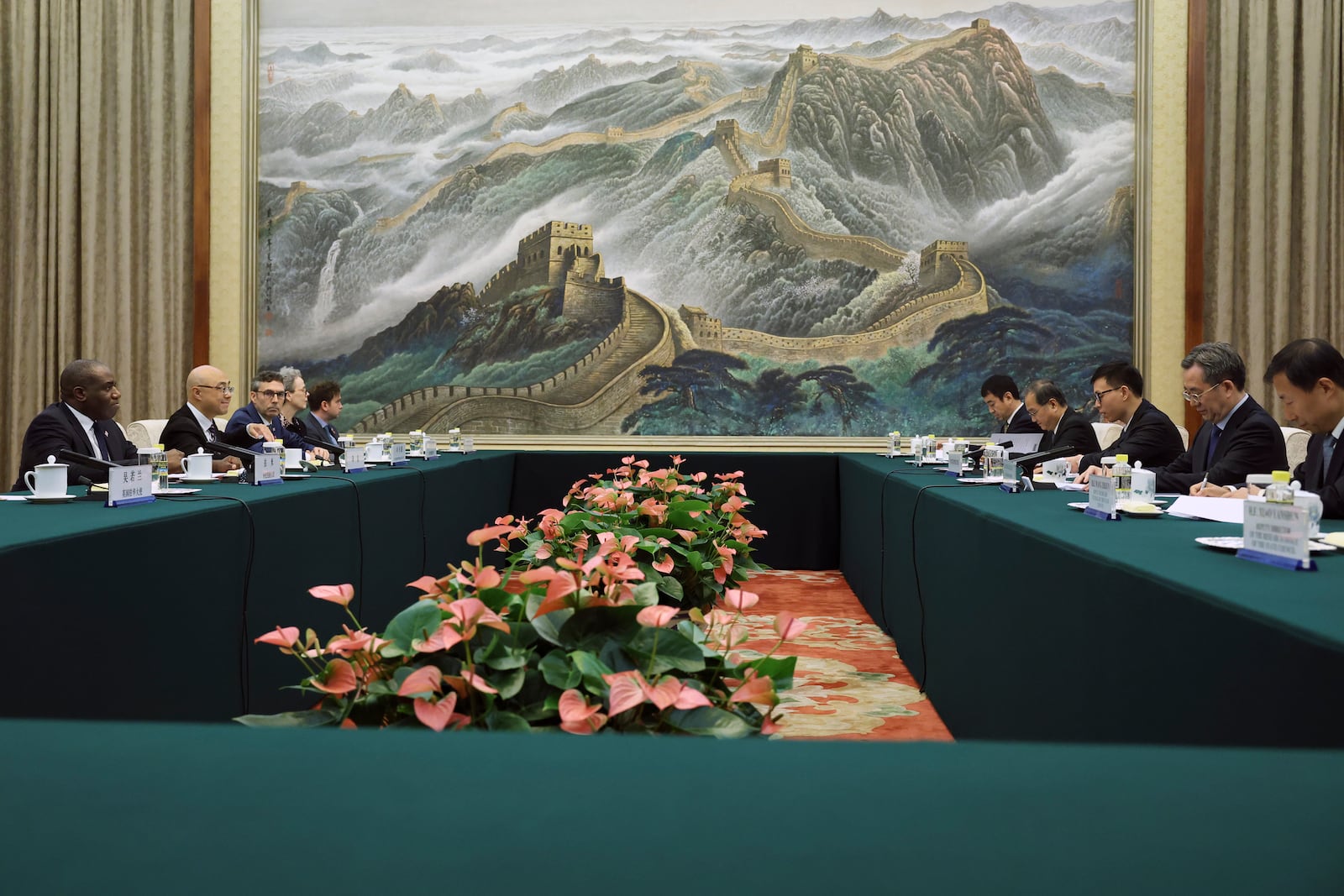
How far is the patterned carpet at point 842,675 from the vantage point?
8.84 ft

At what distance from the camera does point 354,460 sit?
3.66 metres

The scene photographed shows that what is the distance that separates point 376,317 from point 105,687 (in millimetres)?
5401

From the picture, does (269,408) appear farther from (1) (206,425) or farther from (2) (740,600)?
(2) (740,600)

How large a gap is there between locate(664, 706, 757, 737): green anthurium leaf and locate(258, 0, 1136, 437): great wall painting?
5.78m

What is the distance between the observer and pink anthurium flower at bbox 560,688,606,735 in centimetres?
81

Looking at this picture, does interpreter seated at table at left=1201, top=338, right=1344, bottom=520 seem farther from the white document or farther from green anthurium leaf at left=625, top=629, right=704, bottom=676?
green anthurium leaf at left=625, top=629, right=704, bottom=676

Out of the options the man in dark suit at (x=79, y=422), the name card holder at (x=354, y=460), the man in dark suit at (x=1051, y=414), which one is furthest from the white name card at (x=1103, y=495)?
the man in dark suit at (x=79, y=422)

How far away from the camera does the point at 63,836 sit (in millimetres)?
489

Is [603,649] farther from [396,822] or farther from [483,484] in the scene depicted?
[483,484]

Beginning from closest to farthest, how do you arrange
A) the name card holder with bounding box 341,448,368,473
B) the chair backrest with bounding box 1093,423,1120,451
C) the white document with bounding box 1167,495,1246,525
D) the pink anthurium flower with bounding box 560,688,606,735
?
the pink anthurium flower with bounding box 560,688,606,735 → the white document with bounding box 1167,495,1246,525 → the name card holder with bounding box 341,448,368,473 → the chair backrest with bounding box 1093,423,1120,451

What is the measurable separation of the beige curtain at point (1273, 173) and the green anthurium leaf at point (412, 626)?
6.59 metres

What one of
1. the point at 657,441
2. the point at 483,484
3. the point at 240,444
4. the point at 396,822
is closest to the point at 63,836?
the point at 396,822

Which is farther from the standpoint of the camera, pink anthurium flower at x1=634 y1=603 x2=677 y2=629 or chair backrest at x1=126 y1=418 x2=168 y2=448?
chair backrest at x1=126 y1=418 x2=168 y2=448

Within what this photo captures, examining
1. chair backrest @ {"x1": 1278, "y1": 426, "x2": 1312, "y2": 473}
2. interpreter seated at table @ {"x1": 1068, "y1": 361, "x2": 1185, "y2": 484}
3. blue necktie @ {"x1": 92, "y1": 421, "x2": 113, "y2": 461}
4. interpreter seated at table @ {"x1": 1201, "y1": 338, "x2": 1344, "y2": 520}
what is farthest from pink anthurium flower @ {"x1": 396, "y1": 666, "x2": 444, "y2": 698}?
chair backrest @ {"x1": 1278, "y1": 426, "x2": 1312, "y2": 473}
